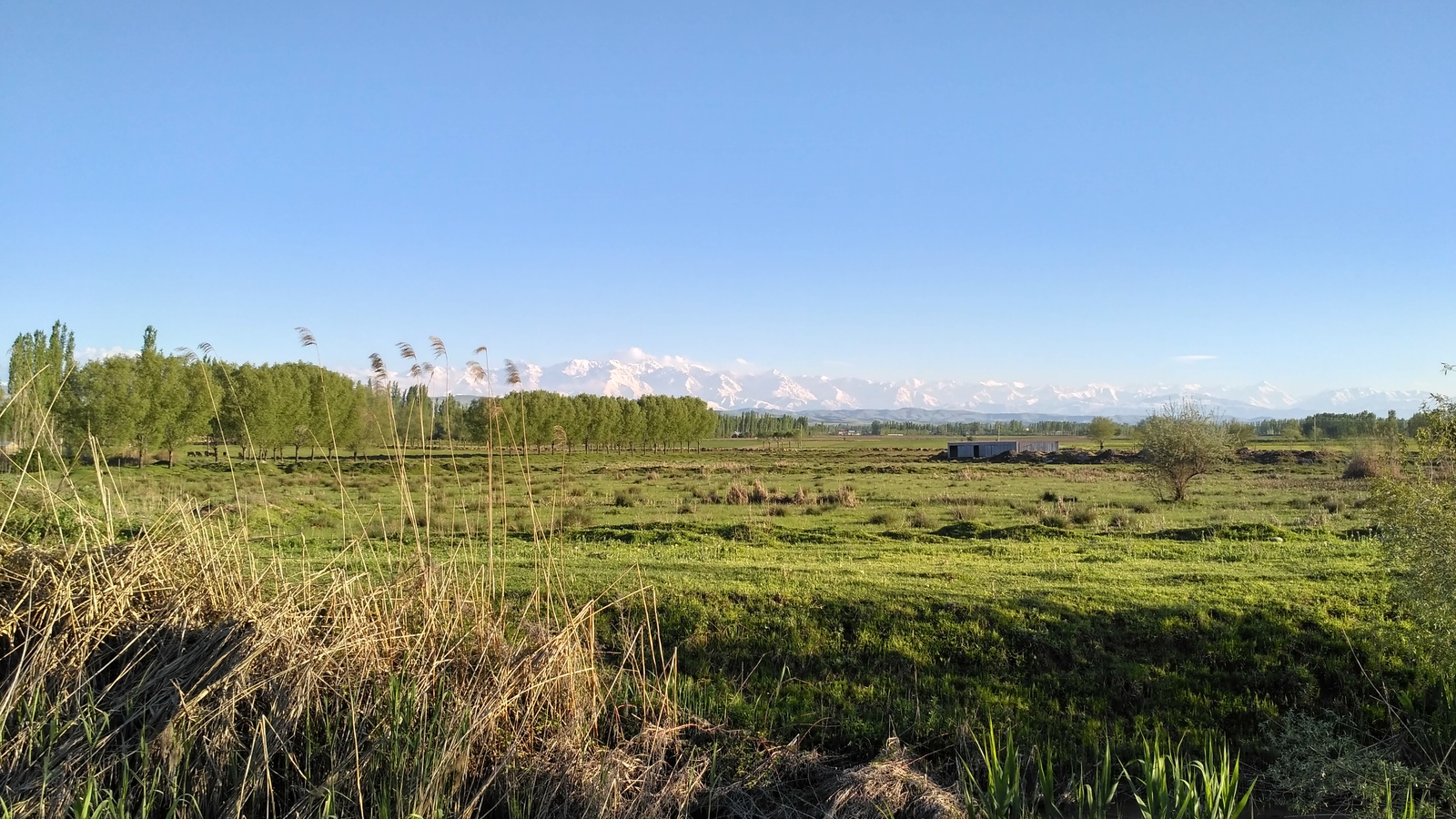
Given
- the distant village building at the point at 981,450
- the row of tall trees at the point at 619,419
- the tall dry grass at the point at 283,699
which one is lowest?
the distant village building at the point at 981,450

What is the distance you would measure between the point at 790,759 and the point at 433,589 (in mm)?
3226

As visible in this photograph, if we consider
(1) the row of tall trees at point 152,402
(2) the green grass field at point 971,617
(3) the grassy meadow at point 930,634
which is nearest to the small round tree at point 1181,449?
(2) the green grass field at point 971,617

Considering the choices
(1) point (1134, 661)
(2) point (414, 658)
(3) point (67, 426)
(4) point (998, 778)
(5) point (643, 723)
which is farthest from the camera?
(3) point (67, 426)

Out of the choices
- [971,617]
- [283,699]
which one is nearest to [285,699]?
[283,699]

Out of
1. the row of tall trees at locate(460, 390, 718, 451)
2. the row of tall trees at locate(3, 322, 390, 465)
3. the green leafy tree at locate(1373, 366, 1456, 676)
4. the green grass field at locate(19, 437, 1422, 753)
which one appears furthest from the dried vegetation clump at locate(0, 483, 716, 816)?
the row of tall trees at locate(460, 390, 718, 451)

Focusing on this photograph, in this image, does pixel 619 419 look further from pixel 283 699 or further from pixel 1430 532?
pixel 283 699

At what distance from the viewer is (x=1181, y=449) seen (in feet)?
108

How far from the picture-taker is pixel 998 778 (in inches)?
216

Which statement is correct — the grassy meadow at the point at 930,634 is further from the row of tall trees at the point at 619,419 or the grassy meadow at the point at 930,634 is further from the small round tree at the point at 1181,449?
the row of tall trees at the point at 619,419

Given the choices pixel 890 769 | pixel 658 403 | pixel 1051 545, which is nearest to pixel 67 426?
pixel 1051 545

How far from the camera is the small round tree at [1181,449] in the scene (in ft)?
108

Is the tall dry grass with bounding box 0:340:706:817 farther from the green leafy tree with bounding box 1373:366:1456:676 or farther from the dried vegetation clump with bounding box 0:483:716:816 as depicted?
the green leafy tree with bounding box 1373:366:1456:676

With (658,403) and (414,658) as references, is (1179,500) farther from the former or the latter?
(658,403)

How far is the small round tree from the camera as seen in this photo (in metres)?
33.0
